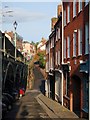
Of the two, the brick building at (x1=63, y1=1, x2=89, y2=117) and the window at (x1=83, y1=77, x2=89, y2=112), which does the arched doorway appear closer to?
the brick building at (x1=63, y1=1, x2=89, y2=117)

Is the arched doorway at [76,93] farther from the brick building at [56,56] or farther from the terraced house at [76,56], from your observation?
the brick building at [56,56]

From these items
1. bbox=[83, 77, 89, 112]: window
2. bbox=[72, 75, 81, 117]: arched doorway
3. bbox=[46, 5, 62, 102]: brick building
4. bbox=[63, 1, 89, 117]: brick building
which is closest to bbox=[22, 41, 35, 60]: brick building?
bbox=[46, 5, 62, 102]: brick building

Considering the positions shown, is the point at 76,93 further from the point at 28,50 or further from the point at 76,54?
the point at 28,50

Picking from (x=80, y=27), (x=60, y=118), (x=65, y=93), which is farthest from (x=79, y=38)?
(x=65, y=93)

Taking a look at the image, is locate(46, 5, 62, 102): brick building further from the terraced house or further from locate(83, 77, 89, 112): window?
locate(83, 77, 89, 112): window

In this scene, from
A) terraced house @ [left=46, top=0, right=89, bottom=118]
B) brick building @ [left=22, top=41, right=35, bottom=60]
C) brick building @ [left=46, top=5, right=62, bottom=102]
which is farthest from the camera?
brick building @ [left=22, top=41, right=35, bottom=60]

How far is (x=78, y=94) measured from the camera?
23.8 meters

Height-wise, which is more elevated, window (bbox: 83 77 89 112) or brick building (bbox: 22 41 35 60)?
brick building (bbox: 22 41 35 60)

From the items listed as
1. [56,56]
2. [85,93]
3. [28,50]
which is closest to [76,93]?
[85,93]

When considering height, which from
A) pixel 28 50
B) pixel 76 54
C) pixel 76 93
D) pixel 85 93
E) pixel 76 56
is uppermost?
pixel 28 50

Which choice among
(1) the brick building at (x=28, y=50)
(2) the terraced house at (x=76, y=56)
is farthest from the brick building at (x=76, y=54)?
(1) the brick building at (x=28, y=50)

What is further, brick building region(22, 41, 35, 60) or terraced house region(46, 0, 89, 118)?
brick building region(22, 41, 35, 60)

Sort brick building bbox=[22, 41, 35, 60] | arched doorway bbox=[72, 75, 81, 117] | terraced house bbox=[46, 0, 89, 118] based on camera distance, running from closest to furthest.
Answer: terraced house bbox=[46, 0, 89, 118]
arched doorway bbox=[72, 75, 81, 117]
brick building bbox=[22, 41, 35, 60]

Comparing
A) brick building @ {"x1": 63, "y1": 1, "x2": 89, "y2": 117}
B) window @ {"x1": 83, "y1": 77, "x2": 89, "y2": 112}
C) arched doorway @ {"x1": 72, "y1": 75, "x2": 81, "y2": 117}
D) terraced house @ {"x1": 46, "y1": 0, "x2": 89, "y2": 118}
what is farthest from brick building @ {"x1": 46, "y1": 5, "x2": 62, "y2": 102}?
window @ {"x1": 83, "y1": 77, "x2": 89, "y2": 112}
